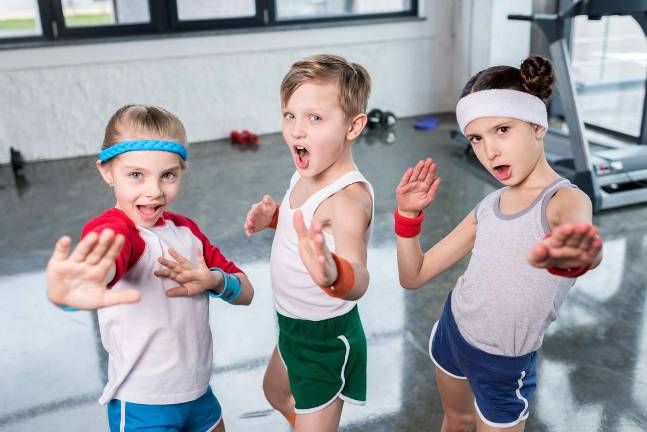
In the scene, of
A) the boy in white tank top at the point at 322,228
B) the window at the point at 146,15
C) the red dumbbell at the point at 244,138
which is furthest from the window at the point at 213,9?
the boy in white tank top at the point at 322,228

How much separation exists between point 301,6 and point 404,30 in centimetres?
98

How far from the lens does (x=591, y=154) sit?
4363mm

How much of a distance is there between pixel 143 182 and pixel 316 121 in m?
0.42

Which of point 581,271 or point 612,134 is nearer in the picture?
point 581,271

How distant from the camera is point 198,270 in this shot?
1.44 m

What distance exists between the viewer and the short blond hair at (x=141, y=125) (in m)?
1.44

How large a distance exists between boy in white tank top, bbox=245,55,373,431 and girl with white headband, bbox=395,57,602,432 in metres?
0.18

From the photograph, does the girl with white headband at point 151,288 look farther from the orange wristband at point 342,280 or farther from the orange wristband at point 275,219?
the orange wristband at point 275,219

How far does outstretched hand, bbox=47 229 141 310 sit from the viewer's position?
1.17 metres

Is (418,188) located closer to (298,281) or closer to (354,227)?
(354,227)

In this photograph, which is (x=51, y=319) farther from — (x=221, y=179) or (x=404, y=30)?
(x=404, y=30)

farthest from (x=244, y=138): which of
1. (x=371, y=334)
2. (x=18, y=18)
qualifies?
(x=371, y=334)

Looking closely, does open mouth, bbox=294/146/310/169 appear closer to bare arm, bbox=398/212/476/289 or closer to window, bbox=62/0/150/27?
bare arm, bbox=398/212/476/289

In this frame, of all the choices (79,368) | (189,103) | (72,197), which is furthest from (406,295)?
(189,103)
